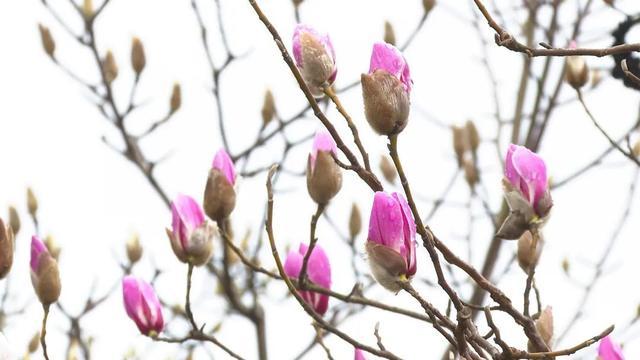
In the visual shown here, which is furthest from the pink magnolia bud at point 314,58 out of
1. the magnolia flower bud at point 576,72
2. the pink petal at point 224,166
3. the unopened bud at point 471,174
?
the unopened bud at point 471,174

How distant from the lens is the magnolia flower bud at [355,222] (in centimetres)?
190

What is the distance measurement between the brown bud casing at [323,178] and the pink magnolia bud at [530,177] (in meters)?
0.20

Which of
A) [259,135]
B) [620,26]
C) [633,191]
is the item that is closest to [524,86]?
[633,191]

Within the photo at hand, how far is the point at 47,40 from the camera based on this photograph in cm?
225

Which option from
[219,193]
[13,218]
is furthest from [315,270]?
[13,218]

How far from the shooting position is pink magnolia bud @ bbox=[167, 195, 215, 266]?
1243 mm

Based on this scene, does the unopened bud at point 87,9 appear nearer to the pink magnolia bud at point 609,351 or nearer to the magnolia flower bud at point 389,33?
the magnolia flower bud at point 389,33

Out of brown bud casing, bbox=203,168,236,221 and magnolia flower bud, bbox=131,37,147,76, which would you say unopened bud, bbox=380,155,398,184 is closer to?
magnolia flower bud, bbox=131,37,147,76

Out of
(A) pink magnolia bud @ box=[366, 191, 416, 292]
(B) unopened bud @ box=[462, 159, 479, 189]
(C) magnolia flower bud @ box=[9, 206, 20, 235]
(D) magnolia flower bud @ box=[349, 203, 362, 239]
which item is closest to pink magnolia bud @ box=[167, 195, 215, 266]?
(A) pink magnolia bud @ box=[366, 191, 416, 292]

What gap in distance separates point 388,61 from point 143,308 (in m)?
0.55

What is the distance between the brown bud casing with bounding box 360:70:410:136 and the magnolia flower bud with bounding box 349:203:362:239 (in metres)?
0.98

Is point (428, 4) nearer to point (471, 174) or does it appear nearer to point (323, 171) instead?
point (471, 174)

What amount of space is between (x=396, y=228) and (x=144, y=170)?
5.07 feet

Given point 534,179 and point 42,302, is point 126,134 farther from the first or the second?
point 534,179
